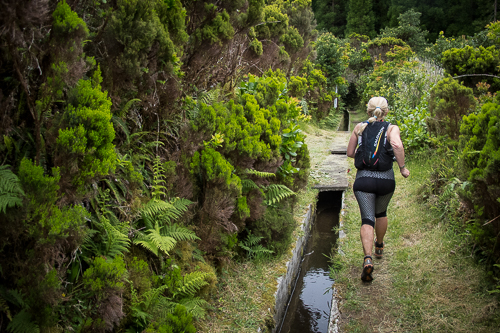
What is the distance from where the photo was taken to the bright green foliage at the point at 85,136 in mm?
2045

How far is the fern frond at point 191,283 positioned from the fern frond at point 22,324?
1182 millimetres

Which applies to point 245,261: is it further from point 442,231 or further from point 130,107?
point 442,231

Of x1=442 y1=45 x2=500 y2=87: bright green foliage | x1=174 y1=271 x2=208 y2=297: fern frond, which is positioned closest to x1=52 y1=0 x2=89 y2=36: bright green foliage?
x1=174 y1=271 x2=208 y2=297: fern frond

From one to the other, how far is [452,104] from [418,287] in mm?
3711

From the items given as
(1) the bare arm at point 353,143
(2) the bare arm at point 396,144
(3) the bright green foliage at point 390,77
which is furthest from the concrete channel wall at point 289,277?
(3) the bright green foliage at point 390,77

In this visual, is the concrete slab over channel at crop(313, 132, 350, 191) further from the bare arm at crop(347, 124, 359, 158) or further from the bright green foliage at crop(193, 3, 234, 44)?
the bright green foliage at crop(193, 3, 234, 44)

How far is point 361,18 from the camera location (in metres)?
38.8

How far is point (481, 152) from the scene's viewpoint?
12.5ft

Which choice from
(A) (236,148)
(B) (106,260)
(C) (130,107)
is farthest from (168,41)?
(B) (106,260)

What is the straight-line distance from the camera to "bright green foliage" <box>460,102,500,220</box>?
3574 millimetres

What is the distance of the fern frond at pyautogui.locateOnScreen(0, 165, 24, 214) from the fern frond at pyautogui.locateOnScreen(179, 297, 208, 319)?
155 centimetres

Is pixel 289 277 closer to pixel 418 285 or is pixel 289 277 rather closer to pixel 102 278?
pixel 418 285

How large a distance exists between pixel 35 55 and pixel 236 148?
7.61ft

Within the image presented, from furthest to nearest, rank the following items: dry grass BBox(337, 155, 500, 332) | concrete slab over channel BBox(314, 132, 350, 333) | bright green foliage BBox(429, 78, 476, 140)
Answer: concrete slab over channel BBox(314, 132, 350, 333)
bright green foliage BBox(429, 78, 476, 140)
dry grass BBox(337, 155, 500, 332)
